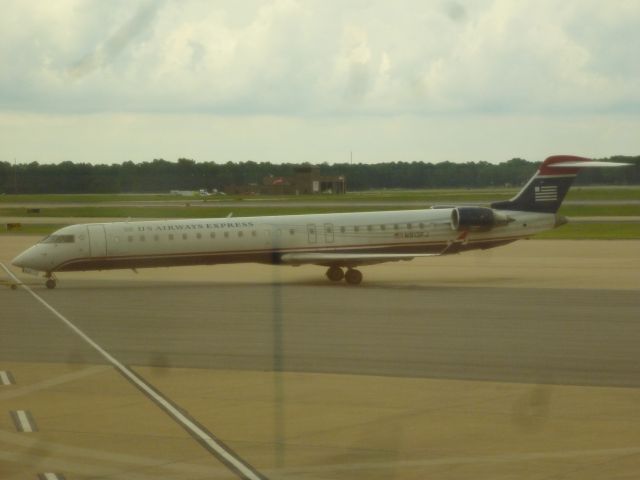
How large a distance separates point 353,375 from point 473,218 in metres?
22.4

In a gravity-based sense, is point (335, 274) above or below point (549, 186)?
below

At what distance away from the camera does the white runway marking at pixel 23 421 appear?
14750mm

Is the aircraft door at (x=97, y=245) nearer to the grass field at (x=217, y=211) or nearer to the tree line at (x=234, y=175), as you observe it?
the tree line at (x=234, y=175)

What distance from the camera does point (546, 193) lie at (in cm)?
4319

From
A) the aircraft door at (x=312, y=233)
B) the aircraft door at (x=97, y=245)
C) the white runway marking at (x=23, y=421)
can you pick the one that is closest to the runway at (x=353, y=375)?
the white runway marking at (x=23, y=421)

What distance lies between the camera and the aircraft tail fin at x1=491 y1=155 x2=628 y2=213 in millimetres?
42938

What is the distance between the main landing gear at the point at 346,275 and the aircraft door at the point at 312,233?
4.39 ft

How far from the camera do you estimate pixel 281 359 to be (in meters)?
21.0

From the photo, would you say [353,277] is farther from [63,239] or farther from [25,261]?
[25,261]

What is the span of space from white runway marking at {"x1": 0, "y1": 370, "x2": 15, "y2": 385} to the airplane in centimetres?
1939

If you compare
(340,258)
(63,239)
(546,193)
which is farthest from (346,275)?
(63,239)

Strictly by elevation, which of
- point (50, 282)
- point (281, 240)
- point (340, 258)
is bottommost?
point (50, 282)

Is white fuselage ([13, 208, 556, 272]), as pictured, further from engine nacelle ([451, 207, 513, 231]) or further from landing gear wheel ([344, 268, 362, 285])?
landing gear wheel ([344, 268, 362, 285])

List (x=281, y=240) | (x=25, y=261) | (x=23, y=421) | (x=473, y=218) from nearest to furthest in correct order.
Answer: (x=23, y=421)
(x=25, y=261)
(x=281, y=240)
(x=473, y=218)
